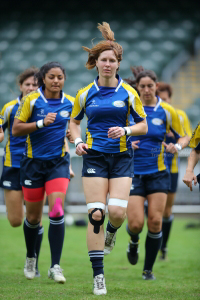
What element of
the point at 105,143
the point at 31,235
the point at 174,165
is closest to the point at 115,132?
the point at 105,143

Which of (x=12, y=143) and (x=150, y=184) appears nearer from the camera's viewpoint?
(x=150, y=184)

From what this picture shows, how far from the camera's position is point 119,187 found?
423 centimetres

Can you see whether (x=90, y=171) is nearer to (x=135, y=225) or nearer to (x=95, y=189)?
(x=95, y=189)

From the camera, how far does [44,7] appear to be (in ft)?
61.5

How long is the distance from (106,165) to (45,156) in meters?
0.93

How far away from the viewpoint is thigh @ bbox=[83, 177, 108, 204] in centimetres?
420

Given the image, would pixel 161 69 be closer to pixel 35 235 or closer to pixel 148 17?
pixel 148 17

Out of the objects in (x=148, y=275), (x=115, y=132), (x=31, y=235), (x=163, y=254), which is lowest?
(x=163, y=254)

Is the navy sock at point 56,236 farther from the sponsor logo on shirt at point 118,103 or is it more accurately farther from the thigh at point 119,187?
the sponsor logo on shirt at point 118,103

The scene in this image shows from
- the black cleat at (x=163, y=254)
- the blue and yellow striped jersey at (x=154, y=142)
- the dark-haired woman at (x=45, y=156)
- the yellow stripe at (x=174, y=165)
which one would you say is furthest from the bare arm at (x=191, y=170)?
the black cleat at (x=163, y=254)

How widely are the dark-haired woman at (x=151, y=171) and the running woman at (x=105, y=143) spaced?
0.85m

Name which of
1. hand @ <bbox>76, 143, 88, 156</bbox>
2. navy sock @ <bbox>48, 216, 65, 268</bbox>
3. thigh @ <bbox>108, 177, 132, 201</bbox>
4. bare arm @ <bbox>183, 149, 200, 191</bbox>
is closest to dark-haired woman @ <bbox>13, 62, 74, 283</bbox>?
navy sock @ <bbox>48, 216, 65, 268</bbox>

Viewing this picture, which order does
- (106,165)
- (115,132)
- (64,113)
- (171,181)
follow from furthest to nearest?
(171,181), (64,113), (106,165), (115,132)

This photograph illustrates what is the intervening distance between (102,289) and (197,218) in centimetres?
814
